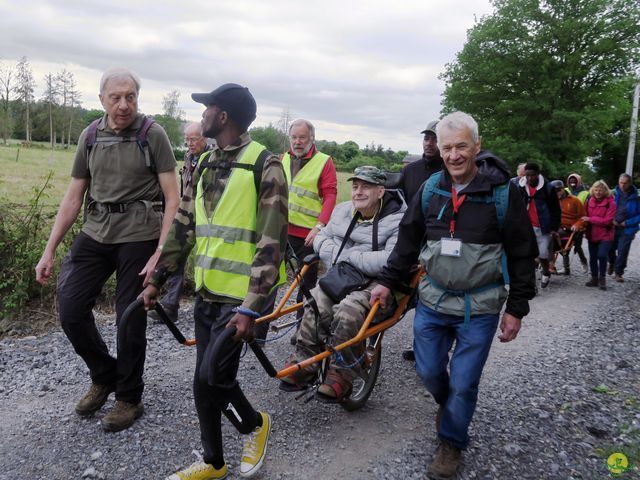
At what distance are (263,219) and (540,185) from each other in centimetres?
682

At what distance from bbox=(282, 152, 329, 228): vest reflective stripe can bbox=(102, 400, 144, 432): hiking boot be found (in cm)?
253

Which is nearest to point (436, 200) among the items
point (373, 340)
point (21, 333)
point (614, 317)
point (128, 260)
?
point (373, 340)

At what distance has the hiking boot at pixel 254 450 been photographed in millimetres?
3117

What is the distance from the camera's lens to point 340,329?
3.75 meters

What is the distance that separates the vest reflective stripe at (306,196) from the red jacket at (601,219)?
6.89m

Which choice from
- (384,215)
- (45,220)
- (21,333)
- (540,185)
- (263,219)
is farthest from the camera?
(540,185)

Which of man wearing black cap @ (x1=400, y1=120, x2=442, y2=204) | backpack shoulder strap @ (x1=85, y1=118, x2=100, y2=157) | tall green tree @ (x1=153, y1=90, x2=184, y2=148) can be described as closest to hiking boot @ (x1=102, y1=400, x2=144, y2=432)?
backpack shoulder strap @ (x1=85, y1=118, x2=100, y2=157)

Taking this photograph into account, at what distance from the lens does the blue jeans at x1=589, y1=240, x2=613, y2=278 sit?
31.4 feet

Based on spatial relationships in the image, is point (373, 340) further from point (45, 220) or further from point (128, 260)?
point (45, 220)

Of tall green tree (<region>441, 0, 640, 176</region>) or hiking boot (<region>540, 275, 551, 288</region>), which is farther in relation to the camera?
tall green tree (<region>441, 0, 640, 176</region>)

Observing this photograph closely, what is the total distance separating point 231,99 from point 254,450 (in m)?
2.11

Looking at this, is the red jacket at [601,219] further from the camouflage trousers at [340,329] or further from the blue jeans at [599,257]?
the camouflage trousers at [340,329]

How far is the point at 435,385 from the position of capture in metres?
3.34

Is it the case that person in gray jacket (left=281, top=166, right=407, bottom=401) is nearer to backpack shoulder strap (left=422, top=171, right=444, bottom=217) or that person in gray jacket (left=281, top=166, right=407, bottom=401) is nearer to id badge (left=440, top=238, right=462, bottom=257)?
backpack shoulder strap (left=422, top=171, right=444, bottom=217)
